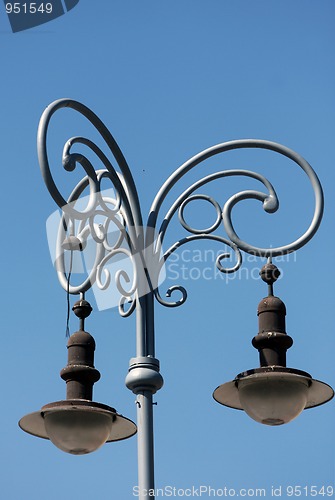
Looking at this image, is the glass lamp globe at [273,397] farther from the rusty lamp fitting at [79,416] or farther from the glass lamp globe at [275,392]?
the rusty lamp fitting at [79,416]

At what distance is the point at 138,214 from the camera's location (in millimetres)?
8234

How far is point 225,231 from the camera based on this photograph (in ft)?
27.7

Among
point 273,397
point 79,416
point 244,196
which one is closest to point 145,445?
point 79,416

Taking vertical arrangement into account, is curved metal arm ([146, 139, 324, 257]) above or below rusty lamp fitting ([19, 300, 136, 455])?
above

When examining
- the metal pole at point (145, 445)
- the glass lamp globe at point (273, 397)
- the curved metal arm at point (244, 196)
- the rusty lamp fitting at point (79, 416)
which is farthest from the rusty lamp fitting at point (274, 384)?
the rusty lamp fitting at point (79, 416)

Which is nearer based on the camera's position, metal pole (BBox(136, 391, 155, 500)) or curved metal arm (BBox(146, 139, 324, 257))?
metal pole (BBox(136, 391, 155, 500))

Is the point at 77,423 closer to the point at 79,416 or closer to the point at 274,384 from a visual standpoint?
the point at 79,416

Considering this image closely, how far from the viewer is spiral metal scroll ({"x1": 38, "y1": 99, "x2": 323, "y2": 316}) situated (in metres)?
7.90

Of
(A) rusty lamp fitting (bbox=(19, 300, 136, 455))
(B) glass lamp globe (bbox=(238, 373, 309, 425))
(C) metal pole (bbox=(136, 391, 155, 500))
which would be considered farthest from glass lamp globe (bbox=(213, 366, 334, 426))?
(A) rusty lamp fitting (bbox=(19, 300, 136, 455))

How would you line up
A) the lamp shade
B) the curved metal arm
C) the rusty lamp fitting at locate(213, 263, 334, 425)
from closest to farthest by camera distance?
the lamp shade
the rusty lamp fitting at locate(213, 263, 334, 425)
the curved metal arm

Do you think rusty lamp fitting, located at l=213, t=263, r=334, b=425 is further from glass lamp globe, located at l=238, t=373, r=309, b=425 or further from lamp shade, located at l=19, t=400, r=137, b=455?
lamp shade, located at l=19, t=400, r=137, b=455

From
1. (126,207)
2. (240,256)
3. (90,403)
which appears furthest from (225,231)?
(90,403)

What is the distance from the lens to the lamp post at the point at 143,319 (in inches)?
309

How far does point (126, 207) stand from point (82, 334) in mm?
954
